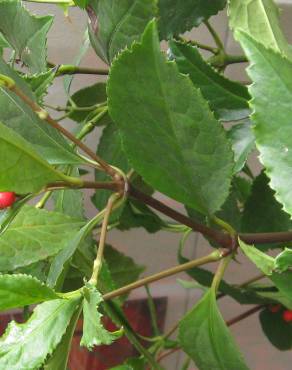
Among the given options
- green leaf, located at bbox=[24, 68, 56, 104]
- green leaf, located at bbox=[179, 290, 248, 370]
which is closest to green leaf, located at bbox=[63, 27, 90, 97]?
green leaf, located at bbox=[24, 68, 56, 104]

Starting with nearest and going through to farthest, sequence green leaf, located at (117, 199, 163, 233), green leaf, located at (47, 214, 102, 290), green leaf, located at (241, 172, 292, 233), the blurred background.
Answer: green leaf, located at (47, 214, 102, 290) → green leaf, located at (241, 172, 292, 233) → green leaf, located at (117, 199, 163, 233) → the blurred background

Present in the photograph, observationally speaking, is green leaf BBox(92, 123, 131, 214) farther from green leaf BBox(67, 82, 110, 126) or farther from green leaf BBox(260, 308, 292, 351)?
green leaf BBox(260, 308, 292, 351)

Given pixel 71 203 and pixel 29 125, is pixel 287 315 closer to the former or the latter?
pixel 71 203

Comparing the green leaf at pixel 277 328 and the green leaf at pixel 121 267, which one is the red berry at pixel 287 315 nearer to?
the green leaf at pixel 277 328

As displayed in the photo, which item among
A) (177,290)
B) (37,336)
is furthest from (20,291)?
(177,290)

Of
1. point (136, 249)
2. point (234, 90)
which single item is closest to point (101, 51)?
point (234, 90)

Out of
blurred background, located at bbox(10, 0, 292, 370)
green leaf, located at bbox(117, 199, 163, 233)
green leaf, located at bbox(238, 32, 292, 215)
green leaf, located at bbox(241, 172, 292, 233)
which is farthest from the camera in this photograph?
blurred background, located at bbox(10, 0, 292, 370)

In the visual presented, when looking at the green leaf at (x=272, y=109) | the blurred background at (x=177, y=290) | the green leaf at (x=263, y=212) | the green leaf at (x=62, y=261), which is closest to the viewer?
the green leaf at (x=272, y=109)

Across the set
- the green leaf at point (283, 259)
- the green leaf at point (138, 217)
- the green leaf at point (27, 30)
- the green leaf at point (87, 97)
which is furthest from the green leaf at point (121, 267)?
the green leaf at point (283, 259)
